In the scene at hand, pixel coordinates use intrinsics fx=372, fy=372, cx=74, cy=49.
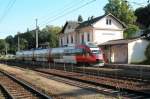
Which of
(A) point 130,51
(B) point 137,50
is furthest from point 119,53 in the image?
(A) point 130,51

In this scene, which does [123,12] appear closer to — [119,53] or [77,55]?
[119,53]

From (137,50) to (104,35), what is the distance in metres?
13.4

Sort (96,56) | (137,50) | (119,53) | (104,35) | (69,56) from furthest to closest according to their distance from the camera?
(104,35)
(119,53)
(137,50)
(69,56)
(96,56)

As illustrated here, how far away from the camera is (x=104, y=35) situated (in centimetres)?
6322

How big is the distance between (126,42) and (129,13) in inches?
1761

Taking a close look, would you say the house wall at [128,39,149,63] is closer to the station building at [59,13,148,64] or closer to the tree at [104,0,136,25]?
the station building at [59,13,148,64]

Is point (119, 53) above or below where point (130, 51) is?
below

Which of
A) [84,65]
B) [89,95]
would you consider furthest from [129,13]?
[89,95]

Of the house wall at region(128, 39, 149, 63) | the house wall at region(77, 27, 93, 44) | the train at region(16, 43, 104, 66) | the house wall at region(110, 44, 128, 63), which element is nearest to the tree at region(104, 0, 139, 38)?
the house wall at region(77, 27, 93, 44)

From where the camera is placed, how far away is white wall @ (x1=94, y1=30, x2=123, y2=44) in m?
61.9

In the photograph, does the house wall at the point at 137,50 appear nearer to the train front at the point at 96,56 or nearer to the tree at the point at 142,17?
the train front at the point at 96,56

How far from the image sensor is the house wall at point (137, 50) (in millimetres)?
49719

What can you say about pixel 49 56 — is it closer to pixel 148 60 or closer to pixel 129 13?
pixel 148 60

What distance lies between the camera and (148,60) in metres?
48.6
